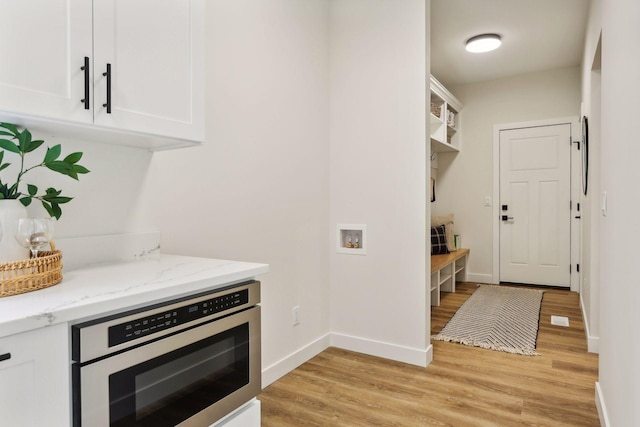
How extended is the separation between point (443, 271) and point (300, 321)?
2.69 metres

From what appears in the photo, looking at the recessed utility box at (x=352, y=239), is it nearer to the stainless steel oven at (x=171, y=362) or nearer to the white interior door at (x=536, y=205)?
the stainless steel oven at (x=171, y=362)

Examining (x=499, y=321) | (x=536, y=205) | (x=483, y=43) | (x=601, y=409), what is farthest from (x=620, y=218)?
(x=536, y=205)

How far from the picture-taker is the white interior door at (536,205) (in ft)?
16.5

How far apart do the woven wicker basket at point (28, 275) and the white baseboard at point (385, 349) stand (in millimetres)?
2219

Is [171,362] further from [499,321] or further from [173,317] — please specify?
[499,321]

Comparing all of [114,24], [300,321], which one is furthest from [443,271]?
[114,24]

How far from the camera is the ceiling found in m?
3.43

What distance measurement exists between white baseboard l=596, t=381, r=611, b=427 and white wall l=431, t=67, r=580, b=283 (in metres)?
3.48

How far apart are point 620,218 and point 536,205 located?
13.3ft

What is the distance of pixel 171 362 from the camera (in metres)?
1.16

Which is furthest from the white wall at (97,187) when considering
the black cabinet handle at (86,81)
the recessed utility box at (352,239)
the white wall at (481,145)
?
the white wall at (481,145)

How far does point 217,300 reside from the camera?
129cm

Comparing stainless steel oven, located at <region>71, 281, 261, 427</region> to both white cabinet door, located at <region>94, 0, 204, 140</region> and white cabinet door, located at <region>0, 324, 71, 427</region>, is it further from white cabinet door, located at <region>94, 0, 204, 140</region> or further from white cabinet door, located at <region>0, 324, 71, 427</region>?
white cabinet door, located at <region>94, 0, 204, 140</region>

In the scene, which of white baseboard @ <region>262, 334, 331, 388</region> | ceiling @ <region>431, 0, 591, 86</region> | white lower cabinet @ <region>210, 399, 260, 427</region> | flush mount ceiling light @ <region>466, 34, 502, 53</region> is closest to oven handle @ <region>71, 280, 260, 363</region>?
white lower cabinet @ <region>210, 399, 260, 427</region>
